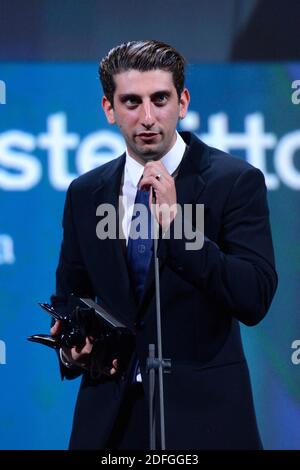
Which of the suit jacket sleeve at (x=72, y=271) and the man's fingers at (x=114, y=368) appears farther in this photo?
the suit jacket sleeve at (x=72, y=271)

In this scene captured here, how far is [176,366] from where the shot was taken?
182cm

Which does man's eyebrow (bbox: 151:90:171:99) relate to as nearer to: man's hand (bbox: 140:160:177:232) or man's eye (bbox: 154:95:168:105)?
man's eye (bbox: 154:95:168:105)

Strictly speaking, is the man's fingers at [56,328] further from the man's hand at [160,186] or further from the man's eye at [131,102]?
the man's eye at [131,102]

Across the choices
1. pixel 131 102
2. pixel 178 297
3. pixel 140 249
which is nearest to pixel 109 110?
pixel 131 102

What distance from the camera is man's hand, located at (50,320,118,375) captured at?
66.9 inches

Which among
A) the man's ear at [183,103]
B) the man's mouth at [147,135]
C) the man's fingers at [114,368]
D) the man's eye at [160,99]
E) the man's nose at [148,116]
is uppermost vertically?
the man's ear at [183,103]

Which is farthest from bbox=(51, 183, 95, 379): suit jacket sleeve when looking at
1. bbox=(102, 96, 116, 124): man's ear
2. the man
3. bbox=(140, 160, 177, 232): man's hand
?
bbox=(140, 160, 177, 232): man's hand

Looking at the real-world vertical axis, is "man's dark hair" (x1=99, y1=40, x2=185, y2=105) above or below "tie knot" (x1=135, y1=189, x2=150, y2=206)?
above

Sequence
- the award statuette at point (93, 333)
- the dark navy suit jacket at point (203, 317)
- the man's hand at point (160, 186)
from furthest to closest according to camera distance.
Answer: the dark navy suit jacket at point (203, 317), the award statuette at point (93, 333), the man's hand at point (160, 186)

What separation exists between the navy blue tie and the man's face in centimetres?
12

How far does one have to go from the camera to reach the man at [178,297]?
178 cm

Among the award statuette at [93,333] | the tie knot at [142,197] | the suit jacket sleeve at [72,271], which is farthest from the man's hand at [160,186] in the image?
the suit jacket sleeve at [72,271]

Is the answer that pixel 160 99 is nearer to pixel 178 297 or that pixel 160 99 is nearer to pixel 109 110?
pixel 109 110

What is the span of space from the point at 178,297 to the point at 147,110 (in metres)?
0.38
